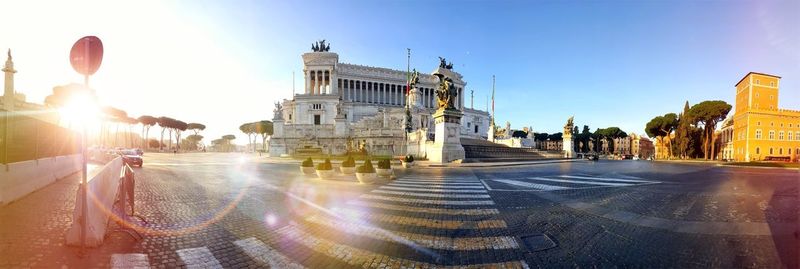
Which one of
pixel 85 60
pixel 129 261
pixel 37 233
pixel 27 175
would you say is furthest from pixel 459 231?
pixel 27 175

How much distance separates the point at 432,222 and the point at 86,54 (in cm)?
697

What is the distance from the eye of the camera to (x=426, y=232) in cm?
595

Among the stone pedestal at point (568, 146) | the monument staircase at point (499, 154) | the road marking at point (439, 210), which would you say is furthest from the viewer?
the stone pedestal at point (568, 146)

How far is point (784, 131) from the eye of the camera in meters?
57.5

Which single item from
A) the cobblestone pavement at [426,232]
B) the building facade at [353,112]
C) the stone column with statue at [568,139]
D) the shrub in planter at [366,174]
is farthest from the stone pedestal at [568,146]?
the shrub in planter at [366,174]

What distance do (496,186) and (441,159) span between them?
530 inches

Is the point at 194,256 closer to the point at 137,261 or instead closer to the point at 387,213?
the point at 137,261

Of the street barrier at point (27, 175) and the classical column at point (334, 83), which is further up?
the classical column at point (334, 83)

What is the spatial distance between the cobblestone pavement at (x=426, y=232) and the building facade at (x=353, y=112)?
78.0 ft

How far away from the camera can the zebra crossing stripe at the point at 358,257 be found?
436 cm

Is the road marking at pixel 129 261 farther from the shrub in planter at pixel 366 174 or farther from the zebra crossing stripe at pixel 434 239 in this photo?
the shrub in planter at pixel 366 174

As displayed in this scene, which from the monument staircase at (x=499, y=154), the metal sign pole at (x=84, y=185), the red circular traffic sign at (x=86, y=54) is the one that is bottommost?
the monument staircase at (x=499, y=154)

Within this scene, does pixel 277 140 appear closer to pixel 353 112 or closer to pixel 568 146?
pixel 353 112

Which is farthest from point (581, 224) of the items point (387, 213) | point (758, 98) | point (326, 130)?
point (758, 98)
